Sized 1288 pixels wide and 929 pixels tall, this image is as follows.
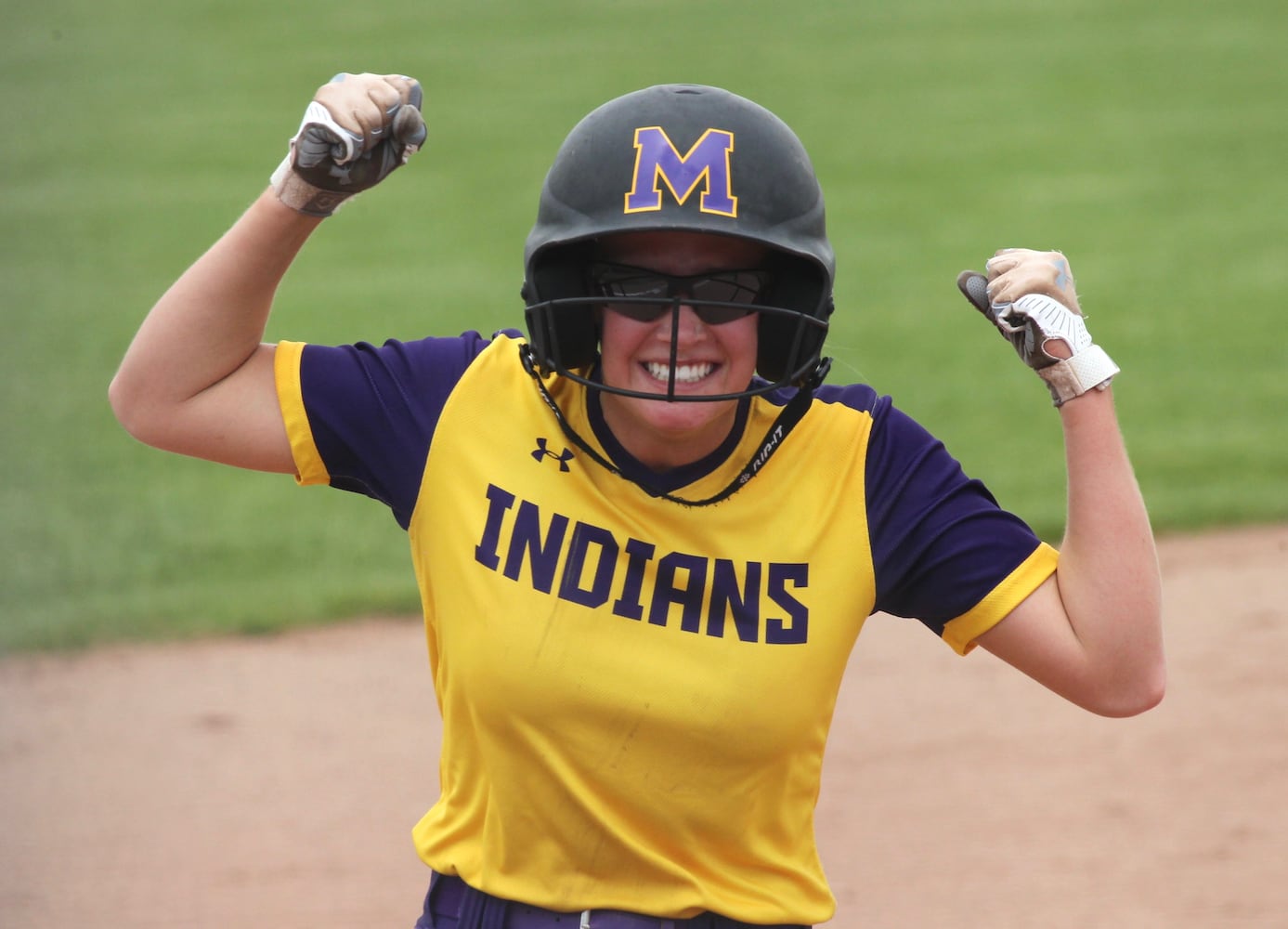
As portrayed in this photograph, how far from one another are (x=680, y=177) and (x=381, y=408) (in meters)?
0.62

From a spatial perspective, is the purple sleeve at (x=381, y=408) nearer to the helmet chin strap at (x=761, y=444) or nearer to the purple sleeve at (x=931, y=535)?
the helmet chin strap at (x=761, y=444)

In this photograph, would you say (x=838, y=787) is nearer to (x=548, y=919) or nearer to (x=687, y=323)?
(x=548, y=919)

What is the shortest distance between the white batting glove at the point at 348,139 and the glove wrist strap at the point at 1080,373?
3.50 ft

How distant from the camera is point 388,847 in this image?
16.6 ft

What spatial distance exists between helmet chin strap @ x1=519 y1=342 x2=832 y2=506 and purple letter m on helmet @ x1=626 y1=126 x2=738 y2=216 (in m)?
0.30

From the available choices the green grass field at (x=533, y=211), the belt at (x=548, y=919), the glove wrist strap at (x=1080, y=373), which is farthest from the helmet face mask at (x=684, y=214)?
the green grass field at (x=533, y=211)

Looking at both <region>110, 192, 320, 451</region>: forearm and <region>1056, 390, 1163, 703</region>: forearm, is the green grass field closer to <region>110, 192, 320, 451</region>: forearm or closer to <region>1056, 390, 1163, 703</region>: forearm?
<region>1056, 390, 1163, 703</region>: forearm

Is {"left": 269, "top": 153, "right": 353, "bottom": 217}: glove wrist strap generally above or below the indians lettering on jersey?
above

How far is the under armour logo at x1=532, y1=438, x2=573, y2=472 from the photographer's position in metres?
2.59

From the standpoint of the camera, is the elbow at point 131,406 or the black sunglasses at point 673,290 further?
the elbow at point 131,406

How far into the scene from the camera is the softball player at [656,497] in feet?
8.16

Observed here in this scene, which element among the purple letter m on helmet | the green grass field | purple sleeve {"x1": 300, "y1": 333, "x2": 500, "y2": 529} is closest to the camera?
the purple letter m on helmet

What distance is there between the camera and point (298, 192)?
101 inches

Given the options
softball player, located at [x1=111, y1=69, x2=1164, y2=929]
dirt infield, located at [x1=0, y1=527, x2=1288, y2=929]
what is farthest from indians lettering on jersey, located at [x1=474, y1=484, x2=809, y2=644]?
dirt infield, located at [x1=0, y1=527, x2=1288, y2=929]
